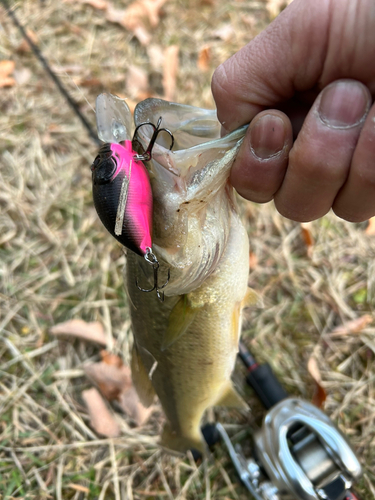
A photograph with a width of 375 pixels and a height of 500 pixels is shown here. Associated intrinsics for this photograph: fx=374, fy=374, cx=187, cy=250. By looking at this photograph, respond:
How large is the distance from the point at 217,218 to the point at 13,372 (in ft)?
6.46

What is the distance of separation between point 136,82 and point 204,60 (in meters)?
0.70

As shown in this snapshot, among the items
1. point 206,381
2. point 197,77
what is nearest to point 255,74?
point 206,381

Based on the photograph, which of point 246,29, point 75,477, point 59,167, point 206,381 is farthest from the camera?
point 246,29

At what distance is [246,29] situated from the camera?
3957mm

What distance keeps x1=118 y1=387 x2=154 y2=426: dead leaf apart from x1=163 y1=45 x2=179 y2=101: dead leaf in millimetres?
2539

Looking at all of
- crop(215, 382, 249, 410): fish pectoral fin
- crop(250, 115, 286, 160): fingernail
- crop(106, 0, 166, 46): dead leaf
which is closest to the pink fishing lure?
crop(250, 115, 286, 160): fingernail

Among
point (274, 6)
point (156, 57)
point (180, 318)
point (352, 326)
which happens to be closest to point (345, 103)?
point (180, 318)

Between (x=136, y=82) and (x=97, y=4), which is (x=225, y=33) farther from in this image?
(x=97, y=4)

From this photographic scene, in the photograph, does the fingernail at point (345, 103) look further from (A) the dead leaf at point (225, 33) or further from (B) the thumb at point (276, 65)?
(A) the dead leaf at point (225, 33)

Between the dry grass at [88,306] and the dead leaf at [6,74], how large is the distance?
0.22 feet

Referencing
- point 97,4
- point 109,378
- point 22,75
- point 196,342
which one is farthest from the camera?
point 97,4

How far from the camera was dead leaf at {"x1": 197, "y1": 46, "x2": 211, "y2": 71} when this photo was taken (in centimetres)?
363

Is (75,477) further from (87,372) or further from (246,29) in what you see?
(246,29)

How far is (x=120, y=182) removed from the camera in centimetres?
90
